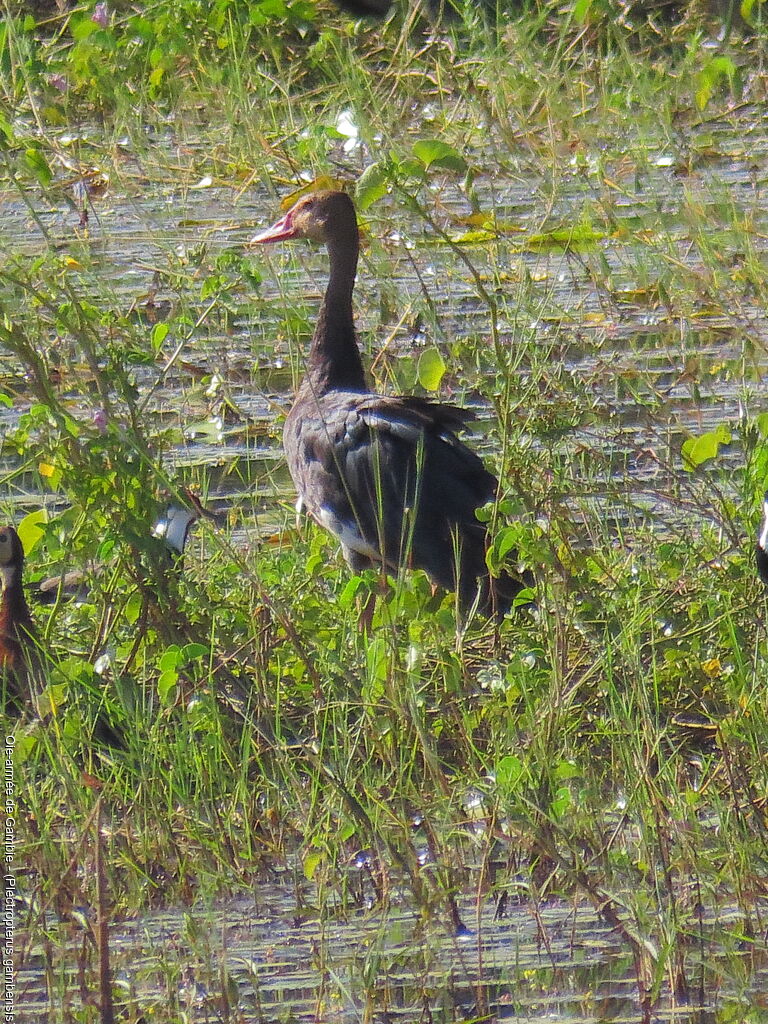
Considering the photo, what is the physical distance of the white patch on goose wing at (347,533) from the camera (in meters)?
4.47

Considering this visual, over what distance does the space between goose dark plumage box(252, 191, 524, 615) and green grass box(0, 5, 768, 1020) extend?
0.33 ft

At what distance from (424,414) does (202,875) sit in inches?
62.7

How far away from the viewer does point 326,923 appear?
9.93ft

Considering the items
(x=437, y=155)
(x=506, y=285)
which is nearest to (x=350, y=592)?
(x=437, y=155)

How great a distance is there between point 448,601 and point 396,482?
0.34 meters

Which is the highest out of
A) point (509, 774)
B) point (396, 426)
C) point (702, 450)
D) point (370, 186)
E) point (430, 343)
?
point (430, 343)

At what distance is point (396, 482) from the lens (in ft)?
14.5

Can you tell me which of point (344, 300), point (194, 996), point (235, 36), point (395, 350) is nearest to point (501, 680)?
point (194, 996)

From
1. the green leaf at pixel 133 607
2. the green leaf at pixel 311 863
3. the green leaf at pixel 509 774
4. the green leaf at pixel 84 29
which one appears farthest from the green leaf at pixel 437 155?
the green leaf at pixel 84 29

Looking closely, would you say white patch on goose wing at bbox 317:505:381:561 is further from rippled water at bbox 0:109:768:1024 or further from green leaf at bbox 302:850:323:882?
green leaf at bbox 302:850:323:882

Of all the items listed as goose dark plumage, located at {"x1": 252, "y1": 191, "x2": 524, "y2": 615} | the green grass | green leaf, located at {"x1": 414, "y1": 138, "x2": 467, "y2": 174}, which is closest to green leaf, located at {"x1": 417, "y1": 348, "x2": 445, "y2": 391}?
goose dark plumage, located at {"x1": 252, "y1": 191, "x2": 524, "y2": 615}

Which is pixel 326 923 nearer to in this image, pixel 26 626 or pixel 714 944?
pixel 714 944

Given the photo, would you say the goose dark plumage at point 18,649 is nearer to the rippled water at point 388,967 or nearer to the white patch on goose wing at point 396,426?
the rippled water at point 388,967

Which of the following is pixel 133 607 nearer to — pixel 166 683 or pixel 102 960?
pixel 166 683
